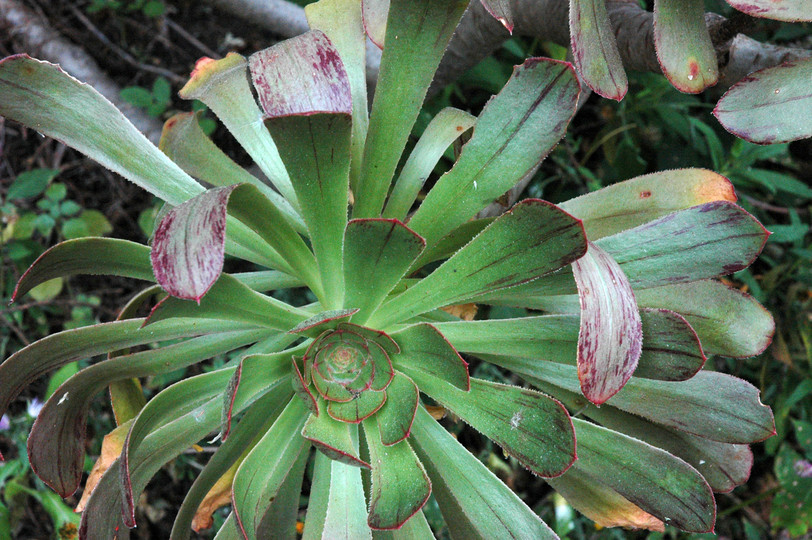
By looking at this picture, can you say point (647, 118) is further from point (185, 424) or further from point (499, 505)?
point (185, 424)

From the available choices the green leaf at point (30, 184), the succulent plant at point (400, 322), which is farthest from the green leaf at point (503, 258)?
the green leaf at point (30, 184)

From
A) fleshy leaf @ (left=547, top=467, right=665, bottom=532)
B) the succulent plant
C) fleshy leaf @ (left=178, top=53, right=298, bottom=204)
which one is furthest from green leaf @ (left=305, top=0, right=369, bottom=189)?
fleshy leaf @ (left=547, top=467, right=665, bottom=532)

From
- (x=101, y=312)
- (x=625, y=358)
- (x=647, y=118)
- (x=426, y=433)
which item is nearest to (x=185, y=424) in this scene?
(x=426, y=433)

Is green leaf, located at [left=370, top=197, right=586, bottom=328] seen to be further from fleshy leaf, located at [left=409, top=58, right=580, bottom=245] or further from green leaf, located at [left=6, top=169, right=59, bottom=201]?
A: green leaf, located at [left=6, top=169, right=59, bottom=201]

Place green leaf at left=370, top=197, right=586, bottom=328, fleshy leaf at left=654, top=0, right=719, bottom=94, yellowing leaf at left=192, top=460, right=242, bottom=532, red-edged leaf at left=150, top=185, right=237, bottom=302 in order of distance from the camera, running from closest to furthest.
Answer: red-edged leaf at left=150, top=185, right=237, bottom=302 → green leaf at left=370, top=197, right=586, bottom=328 → fleshy leaf at left=654, top=0, right=719, bottom=94 → yellowing leaf at left=192, top=460, right=242, bottom=532

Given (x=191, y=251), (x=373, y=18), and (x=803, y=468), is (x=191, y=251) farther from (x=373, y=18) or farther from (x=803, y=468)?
(x=803, y=468)
